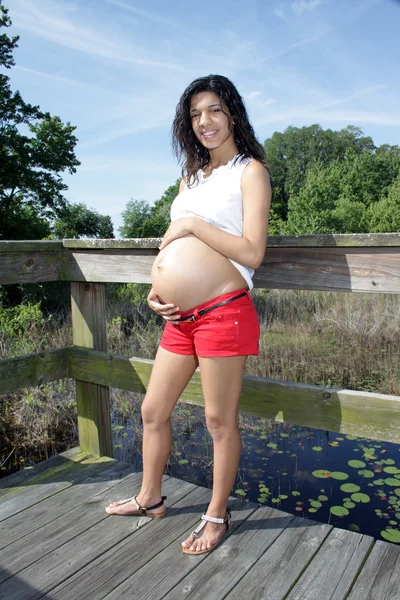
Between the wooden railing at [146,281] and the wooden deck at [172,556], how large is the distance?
40 centimetres

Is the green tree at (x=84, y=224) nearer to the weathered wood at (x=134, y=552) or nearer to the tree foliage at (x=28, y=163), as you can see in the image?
the tree foliage at (x=28, y=163)

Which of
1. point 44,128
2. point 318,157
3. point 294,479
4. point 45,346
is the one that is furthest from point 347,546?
point 318,157

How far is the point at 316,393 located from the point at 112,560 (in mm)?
937

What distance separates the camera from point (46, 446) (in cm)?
460

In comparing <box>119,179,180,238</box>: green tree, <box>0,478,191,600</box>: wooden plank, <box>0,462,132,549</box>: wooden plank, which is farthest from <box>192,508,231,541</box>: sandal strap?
<box>119,179,180,238</box>: green tree

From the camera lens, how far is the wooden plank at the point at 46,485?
2166 mm

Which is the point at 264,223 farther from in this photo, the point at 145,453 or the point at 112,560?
the point at 112,560

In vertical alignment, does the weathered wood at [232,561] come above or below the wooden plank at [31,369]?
below

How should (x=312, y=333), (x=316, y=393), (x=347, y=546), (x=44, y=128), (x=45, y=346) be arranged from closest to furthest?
(x=347, y=546) < (x=316, y=393) < (x=45, y=346) < (x=312, y=333) < (x=44, y=128)

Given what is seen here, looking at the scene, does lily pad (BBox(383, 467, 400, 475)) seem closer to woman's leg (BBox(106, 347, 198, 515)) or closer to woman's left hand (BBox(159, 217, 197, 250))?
woman's leg (BBox(106, 347, 198, 515))

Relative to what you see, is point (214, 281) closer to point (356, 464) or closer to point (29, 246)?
point (29, 246)

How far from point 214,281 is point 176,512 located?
0.99 meters

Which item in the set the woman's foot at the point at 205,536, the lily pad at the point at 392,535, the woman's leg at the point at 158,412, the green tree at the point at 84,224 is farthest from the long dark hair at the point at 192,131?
the green tree at the point at 84,224

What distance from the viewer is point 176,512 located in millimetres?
2084
